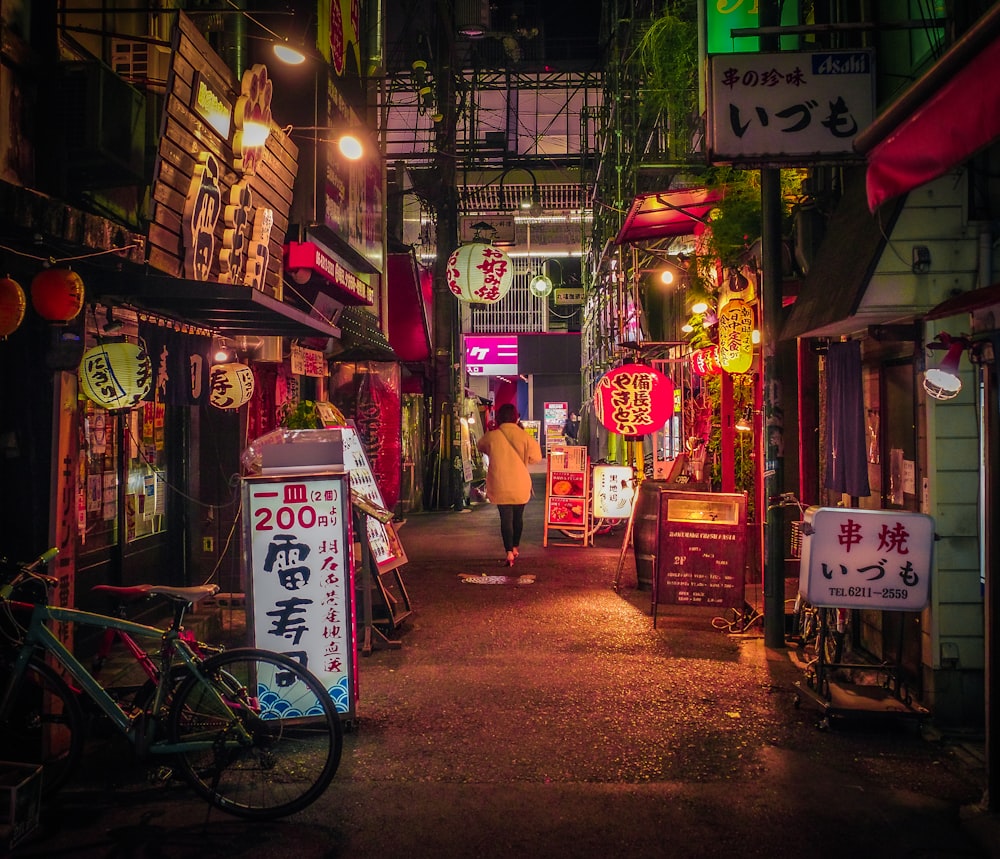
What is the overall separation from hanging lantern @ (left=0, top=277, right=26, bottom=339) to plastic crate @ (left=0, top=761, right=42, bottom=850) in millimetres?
2658

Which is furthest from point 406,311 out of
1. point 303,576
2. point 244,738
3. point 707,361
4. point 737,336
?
Answer: point 244,738

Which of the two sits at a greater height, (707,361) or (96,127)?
(96,127)

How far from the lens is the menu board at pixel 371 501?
9.05 m

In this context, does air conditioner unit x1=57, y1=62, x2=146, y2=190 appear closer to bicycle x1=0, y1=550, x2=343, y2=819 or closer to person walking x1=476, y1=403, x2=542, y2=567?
bicycle x1=0, y1=550, x2=343, y2=819

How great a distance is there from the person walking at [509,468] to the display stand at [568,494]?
2.57 m

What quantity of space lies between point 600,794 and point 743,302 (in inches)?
294

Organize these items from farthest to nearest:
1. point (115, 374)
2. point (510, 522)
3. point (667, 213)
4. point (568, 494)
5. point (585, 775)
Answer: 1. point (568, 494)
2. point (510, 522)
3. point (667, 213)
4. point (115, 374)
5. point (585, 775)

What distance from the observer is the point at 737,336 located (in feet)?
35.7

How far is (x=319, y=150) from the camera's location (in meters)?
12.5

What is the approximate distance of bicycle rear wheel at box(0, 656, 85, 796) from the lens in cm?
503

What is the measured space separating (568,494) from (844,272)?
9533 mm

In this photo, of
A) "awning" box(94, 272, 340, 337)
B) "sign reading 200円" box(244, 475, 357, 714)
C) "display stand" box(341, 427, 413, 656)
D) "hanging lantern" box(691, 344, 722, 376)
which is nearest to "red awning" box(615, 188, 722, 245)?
"hanging lantern" box(691, 344, 722, 376)

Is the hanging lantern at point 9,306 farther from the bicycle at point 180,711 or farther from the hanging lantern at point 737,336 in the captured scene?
the hanging lantern at point 737,336

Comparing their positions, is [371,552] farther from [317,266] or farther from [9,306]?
[317,266]
